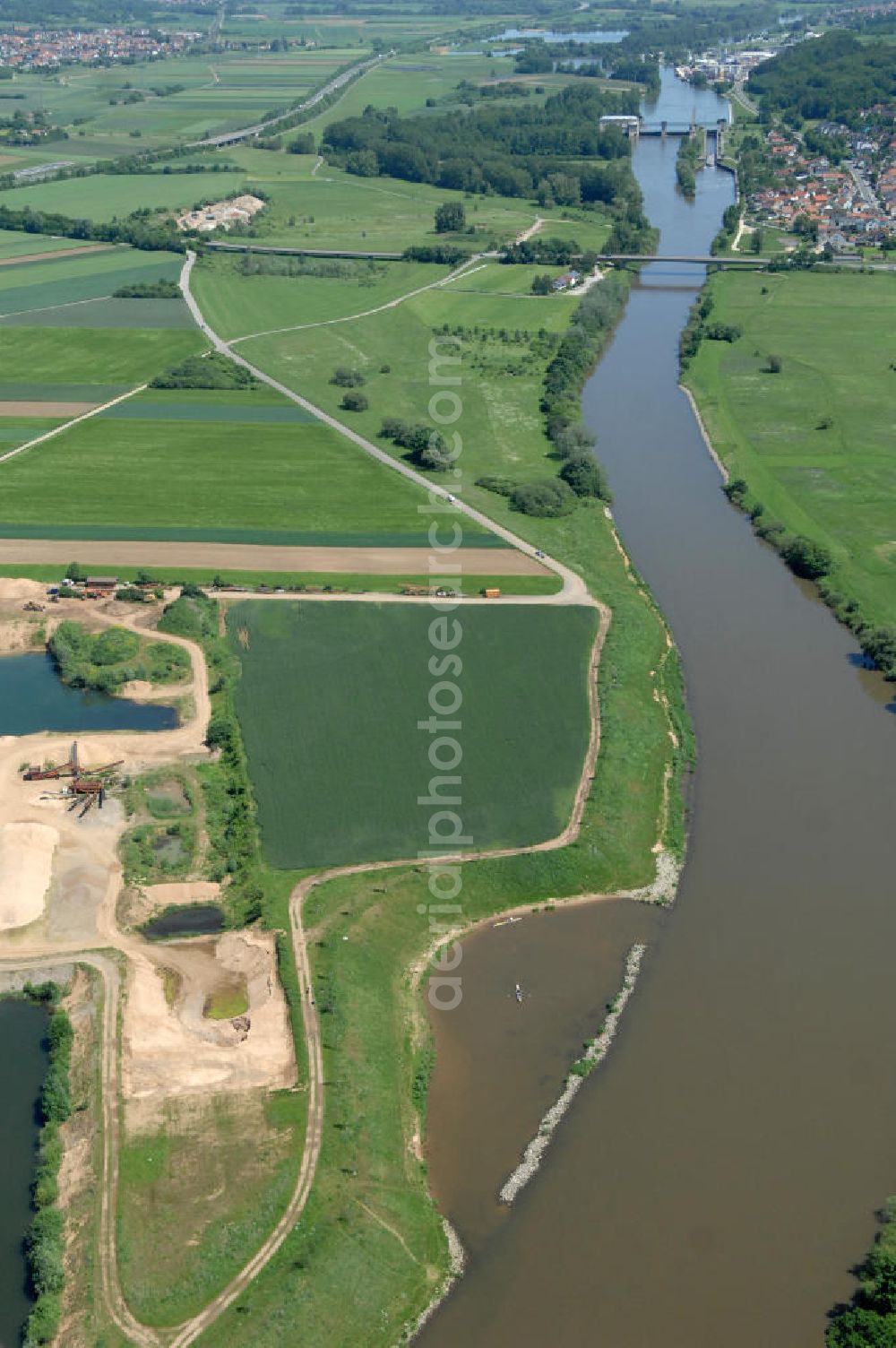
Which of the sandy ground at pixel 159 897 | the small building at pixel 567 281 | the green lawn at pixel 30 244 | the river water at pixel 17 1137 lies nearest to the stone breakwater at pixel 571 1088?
the river water at pixel 17 1137

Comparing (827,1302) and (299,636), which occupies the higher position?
(299,636)

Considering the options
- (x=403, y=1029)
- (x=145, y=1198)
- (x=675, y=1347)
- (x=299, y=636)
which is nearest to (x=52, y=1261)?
(x=145, y=1198)

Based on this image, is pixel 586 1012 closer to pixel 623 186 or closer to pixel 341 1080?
pixel 341 1080

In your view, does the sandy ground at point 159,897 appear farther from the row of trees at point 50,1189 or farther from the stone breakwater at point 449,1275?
the stone breakwater at point 449,1275

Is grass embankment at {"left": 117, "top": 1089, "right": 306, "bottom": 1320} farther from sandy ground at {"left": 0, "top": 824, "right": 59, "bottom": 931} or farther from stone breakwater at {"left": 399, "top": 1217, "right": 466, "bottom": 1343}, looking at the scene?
sandy ground at {"left": 0, "top": 824, "right": 59, "bottom": 931}

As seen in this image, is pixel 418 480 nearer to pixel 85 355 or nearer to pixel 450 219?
pixel 85 355

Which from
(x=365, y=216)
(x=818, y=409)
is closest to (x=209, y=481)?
(x=818, y=409)

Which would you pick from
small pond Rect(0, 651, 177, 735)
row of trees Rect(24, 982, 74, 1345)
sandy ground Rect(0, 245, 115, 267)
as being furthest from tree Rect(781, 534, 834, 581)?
sandy ground Rect(0, 245, 115, 267)
